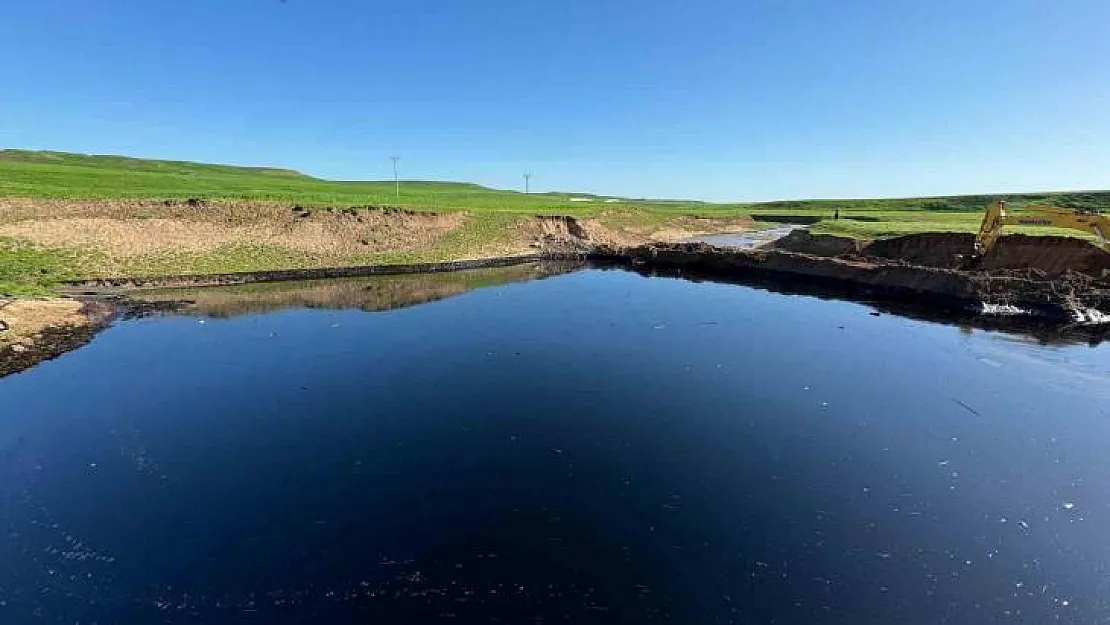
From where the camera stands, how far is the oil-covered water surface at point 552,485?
8.51 meters

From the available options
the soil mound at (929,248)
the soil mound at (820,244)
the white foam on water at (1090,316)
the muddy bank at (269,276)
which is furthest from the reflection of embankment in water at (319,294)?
the white foam on water at (1090,316)

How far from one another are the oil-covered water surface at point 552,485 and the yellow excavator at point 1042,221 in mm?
15146

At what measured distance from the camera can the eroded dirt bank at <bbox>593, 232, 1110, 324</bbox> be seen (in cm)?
2920

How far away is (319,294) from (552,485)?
26.7 metres

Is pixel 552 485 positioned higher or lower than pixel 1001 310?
lower

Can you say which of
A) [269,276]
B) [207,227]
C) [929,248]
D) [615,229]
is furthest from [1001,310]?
[207,227]

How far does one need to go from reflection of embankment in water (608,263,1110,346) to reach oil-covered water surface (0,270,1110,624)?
11.7 ft

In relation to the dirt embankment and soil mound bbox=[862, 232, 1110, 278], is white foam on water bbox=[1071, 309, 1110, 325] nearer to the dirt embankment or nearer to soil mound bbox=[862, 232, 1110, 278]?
soil mound bbox=[862, 232, 1110, 278]

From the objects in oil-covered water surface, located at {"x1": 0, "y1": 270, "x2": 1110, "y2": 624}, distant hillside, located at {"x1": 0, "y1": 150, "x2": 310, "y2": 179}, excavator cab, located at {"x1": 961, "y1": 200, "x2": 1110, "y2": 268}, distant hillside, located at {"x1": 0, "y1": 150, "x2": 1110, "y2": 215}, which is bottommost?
oil-covered water surface, located at {"x1": 0, "y1": 270, "x2": 1110, "y2": 624}

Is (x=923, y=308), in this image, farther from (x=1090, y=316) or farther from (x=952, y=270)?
(x=1090, y=316)

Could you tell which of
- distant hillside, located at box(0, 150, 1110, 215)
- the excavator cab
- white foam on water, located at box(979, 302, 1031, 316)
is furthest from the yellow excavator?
distant hillside, located at box(0, 150, 1110, 215)

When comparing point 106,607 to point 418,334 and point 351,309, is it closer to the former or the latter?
point 418,334

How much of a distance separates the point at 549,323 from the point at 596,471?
15165 millimetres

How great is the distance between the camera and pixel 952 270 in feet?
115
